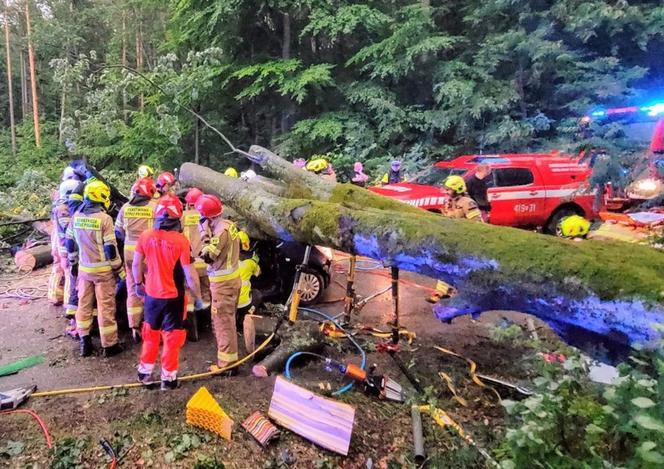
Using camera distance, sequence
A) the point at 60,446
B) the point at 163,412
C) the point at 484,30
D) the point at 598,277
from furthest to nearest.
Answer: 1. the point at 484,30
2. the point at 163,412
3. the point at 60,446
4. the point at 598,277

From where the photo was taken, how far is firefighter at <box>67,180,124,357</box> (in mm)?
5148

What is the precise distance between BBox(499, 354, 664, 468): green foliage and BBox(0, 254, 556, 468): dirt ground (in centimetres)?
119

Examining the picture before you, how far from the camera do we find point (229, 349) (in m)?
4.77

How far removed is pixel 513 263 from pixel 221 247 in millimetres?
2984

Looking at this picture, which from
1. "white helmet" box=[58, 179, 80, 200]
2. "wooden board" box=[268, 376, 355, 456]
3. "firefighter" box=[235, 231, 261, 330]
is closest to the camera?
"wooden board" box=[268, 376, 355, 456]

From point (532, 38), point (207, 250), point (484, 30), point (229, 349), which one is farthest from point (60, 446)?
point (484, 30)

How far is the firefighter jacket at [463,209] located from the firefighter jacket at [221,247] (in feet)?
11.6

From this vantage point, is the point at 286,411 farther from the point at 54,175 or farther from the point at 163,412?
the point at 54,175

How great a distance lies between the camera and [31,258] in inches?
368

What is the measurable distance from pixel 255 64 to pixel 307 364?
13431 mm

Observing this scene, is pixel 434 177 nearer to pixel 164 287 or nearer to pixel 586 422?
pixel 164 287

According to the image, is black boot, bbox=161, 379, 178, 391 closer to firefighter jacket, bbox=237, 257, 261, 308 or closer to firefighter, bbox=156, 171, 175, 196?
firefighter jacket, bbox=237, 257, 261, 308

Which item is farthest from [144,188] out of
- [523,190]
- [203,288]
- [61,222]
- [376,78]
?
[376,78]

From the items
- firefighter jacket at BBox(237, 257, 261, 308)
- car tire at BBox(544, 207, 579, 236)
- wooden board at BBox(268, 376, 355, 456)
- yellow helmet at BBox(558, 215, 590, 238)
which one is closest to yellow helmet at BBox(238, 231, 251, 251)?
firefighter jacket at BBox(237, 257, 261, 308)
